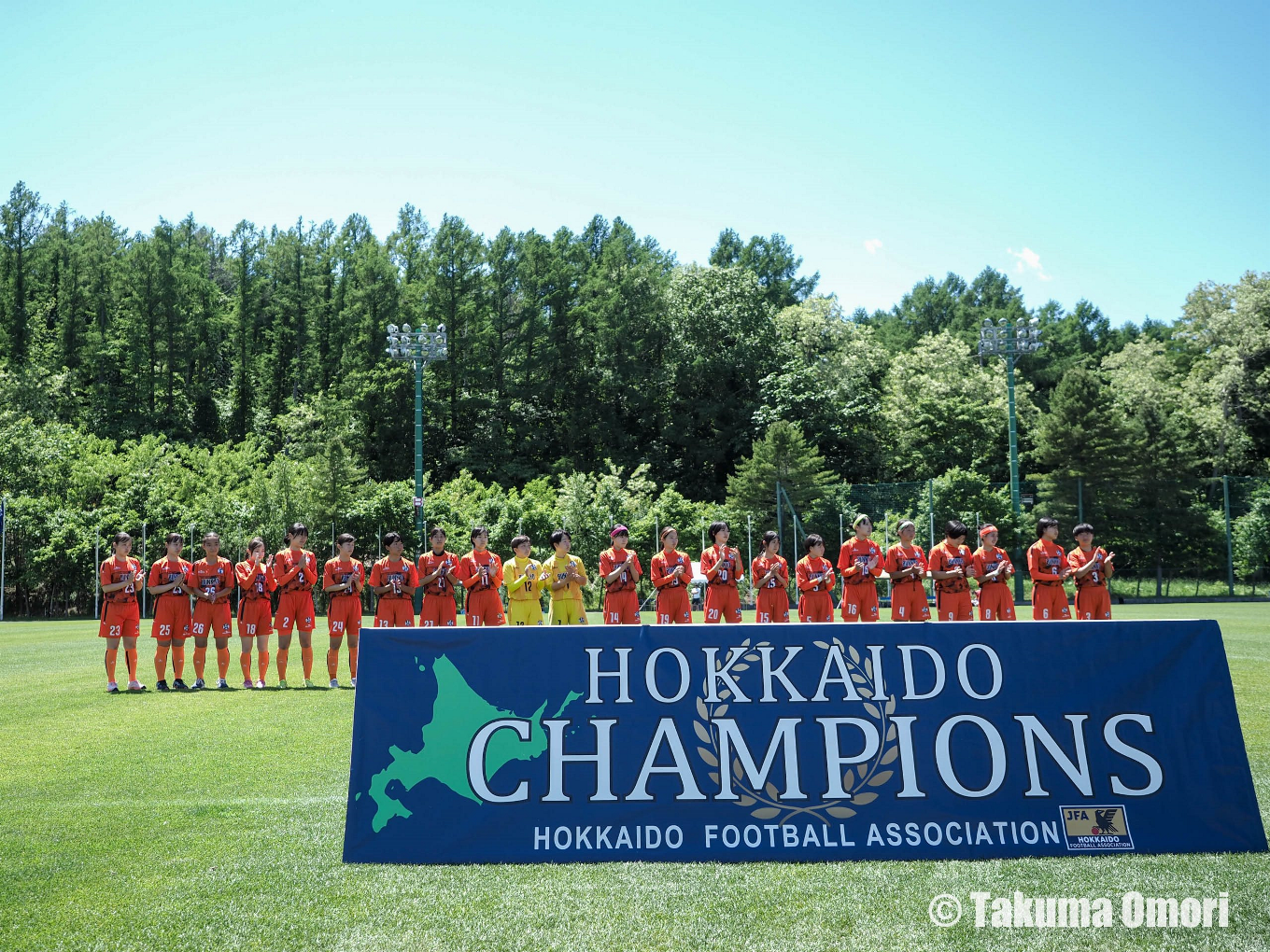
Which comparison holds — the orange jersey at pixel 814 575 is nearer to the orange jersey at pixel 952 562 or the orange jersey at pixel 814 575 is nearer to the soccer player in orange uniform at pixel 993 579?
the orange jersey at pixel 952 562

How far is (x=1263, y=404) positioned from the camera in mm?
47719

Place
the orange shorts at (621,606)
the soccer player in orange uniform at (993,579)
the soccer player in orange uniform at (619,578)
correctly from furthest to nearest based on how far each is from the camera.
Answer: the orange shorts at (621,606) < the soccer player in orange uniform at (993,579) < the soccer player in orange uniform at (619,578)

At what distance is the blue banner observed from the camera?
4.44 metres

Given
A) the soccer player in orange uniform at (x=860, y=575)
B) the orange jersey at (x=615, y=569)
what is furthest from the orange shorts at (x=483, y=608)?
the soccer player in orange uniform at (x=860, y=575)

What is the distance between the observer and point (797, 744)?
458 centimetres

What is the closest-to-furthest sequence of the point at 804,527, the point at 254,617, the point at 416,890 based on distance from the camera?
the point at 416,890 → the point at 254,617 → the point at 804,527

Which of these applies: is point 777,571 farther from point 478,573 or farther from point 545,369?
point 545,369

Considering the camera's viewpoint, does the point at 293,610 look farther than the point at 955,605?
No

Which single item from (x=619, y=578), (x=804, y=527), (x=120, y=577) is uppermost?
(x=804, y=527)

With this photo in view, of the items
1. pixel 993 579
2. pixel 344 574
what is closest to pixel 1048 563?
pixel 993 579

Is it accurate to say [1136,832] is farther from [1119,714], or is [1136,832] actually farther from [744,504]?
[744,504]

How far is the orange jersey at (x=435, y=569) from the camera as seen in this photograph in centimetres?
1102

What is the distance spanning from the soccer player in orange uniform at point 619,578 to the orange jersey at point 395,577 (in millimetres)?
2417

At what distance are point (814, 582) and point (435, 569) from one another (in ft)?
16.5
